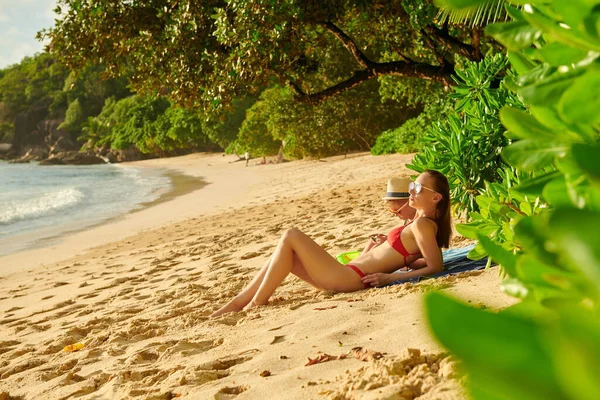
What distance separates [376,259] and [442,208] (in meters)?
0.62

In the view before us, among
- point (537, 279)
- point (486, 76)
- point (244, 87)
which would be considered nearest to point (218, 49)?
point (244, 87)

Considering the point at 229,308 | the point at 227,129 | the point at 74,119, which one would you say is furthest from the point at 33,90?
the point at 229,308

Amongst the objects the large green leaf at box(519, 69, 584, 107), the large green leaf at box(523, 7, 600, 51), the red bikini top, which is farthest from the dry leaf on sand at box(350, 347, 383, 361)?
the large green leaf at box(523, 7, 600, 51)

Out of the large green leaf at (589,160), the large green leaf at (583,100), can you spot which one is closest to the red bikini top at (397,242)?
the large green leaf at (583,100)

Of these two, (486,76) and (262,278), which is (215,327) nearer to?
(262,278)

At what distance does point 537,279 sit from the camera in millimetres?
649

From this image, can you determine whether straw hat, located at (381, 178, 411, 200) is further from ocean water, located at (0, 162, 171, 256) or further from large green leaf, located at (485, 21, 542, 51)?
ocean water, located at (0, 162, 171, 256)

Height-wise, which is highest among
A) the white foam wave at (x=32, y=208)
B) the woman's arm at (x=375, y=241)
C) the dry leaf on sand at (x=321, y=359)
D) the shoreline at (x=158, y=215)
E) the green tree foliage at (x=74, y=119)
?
the green tree foliage at (x=74, y=119)

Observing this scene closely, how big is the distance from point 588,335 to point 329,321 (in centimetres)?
321

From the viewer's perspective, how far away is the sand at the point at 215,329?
8.41 ft

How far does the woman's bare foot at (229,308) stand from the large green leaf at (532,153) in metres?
3.86

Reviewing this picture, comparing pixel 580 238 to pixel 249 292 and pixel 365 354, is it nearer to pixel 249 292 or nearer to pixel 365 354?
pixel 365 354

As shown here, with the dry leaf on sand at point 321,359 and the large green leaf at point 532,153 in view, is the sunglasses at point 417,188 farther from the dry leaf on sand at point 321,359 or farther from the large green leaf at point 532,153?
the large green leaf at point 532,153

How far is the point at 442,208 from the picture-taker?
4676 millimetres
